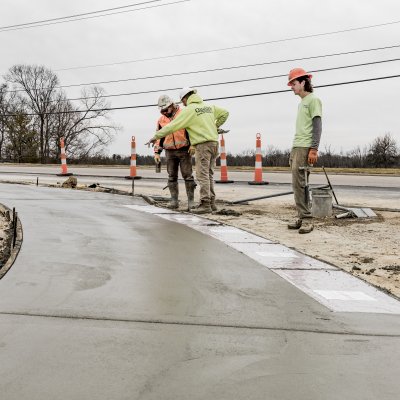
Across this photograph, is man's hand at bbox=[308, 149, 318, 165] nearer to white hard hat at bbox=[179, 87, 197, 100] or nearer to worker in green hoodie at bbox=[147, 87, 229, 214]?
worker in green hoodie at bbox=[147, 87, 229, 214]

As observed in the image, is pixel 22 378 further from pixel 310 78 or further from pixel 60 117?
pixel 60 117

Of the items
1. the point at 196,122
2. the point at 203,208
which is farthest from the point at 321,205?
the point at 196,122

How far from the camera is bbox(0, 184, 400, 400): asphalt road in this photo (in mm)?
2039

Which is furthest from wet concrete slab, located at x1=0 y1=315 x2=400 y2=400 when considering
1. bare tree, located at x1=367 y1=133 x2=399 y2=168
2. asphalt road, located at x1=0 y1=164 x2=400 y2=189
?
bare tree, located at x1=367 y1=133 x2=399 y2=168

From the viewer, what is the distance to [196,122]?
24.7 ft

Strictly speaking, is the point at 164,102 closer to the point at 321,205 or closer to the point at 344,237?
the point at 321,205

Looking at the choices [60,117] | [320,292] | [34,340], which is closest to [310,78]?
[320,292]

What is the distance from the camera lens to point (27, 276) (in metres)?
3.61

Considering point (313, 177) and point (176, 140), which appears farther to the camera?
point (313, 177)

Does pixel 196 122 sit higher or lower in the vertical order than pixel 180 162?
higher

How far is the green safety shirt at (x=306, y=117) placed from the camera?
249 inches

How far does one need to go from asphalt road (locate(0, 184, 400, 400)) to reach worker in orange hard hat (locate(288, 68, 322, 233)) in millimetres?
2243

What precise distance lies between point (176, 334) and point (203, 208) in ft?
16.2

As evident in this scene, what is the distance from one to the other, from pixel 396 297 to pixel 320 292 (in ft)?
1.46
